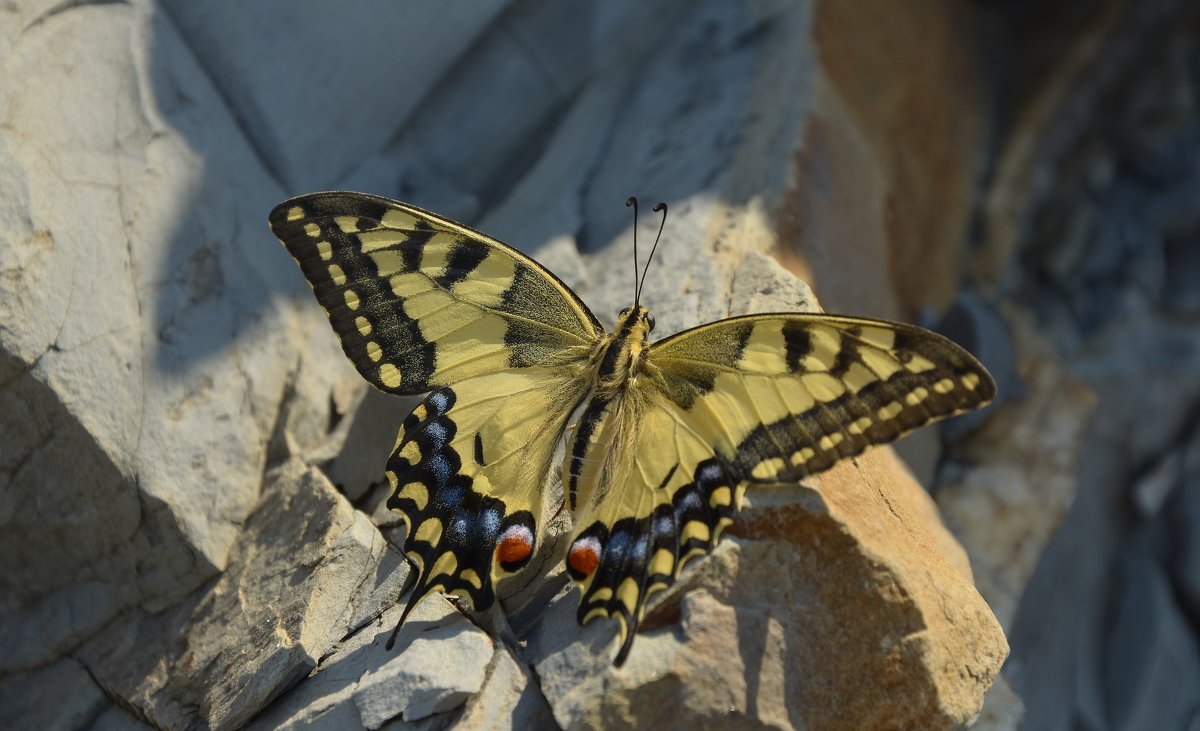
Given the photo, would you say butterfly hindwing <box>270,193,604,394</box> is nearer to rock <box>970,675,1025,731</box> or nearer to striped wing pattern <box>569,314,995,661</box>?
striped wing pattern <box>569,314,995,661</box>

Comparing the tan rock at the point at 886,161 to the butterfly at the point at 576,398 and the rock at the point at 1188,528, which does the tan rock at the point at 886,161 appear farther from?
the rock at the point at 1188,528

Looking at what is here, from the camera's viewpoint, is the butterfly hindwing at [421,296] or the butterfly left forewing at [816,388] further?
the butterfly hindwing at [421,296]

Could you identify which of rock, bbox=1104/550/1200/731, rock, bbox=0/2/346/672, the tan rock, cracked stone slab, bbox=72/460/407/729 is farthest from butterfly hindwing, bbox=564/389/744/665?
rock, bbox=1104/550/1200/731

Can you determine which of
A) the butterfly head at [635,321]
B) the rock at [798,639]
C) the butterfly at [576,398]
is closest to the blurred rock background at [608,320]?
the rock at [798,639]

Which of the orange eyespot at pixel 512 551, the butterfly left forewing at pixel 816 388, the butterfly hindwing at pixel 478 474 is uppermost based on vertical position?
the butterfly hindwing at pixel 478 474

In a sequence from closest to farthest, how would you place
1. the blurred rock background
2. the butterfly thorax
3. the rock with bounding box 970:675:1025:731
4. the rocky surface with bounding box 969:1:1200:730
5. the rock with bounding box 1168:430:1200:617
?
the blurred rock background → the butterfly thorax → the rock with bounding box 970:675:1025:731 → the rocky surface with bounding box 969:1:1200:730 → the rock with bounding box 1168:430:1200:617

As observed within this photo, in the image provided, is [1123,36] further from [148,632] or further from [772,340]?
[148,632]
